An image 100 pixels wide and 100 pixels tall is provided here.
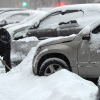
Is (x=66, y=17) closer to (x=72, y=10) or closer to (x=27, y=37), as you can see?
(x=72, y=10)

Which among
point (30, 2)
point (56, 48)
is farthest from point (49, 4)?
point (56, 48)

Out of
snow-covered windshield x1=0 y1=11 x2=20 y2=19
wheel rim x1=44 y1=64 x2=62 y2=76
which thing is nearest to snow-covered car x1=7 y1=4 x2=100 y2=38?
wheel rim x1=44 y1=64 x2=62 y2=76

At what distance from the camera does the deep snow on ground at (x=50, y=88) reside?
10.1ft

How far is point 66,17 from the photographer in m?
7.75

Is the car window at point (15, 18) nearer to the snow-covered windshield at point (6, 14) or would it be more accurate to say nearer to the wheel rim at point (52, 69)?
the snow-covered windshield at point (6, 14)

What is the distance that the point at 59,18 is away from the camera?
25.5 feet

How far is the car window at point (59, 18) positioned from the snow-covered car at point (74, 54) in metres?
2.74

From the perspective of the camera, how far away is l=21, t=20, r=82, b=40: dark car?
24.2 feet

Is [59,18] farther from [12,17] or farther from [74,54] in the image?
[12,17]

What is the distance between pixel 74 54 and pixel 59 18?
3213mm

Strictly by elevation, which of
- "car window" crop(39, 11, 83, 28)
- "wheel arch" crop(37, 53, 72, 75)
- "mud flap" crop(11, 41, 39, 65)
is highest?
"car window" crop(39, 11, 83, 28)

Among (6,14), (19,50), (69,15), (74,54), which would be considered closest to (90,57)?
(74,54)

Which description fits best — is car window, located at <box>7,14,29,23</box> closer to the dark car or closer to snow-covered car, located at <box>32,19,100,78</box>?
the dark car

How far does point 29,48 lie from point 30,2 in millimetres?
76477
